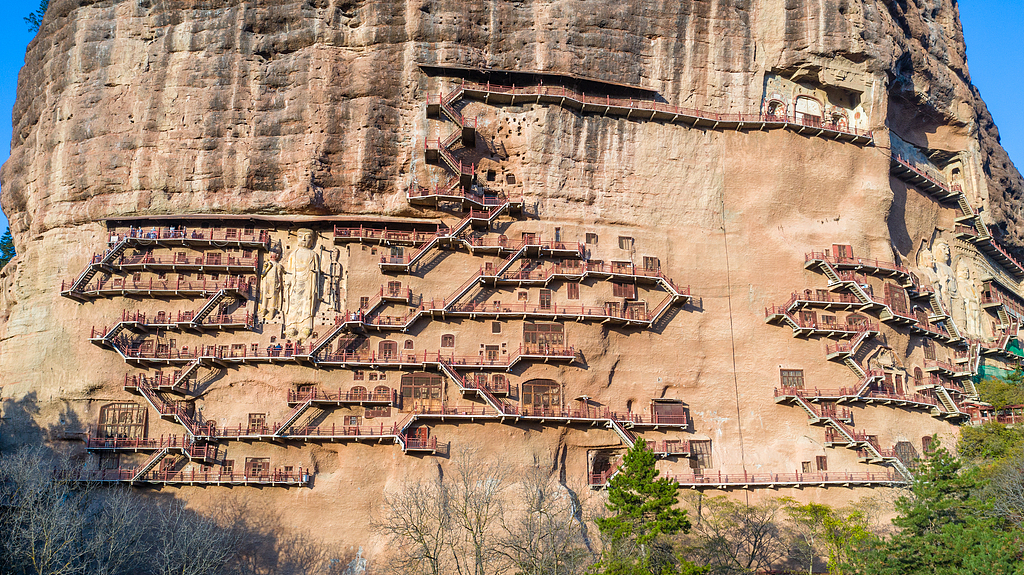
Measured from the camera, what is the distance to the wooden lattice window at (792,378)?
40625 millimetres

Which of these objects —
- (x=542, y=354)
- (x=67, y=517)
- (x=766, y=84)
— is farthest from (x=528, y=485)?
(x=766, y=84)

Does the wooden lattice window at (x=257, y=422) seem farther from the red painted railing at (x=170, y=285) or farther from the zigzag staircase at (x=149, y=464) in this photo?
the red painted railing at (x=170, y=285)

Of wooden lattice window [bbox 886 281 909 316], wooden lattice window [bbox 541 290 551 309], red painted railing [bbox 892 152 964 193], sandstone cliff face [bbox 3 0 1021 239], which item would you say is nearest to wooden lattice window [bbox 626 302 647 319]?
wooden lattice window [bbox 541 290 551 309]

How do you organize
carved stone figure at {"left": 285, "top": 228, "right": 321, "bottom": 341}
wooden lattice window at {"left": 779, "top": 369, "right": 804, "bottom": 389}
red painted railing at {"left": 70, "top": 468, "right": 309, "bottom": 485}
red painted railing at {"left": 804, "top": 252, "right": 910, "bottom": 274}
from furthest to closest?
red painted railing at {"left": 804, "top": 252, "right": 910, "bottom": 274} < wooden lattice window at {"left": 779, "top": 369, "right": 804, "bottom": 389} < carved stone figure at {"left": 285, "top": 228, "right": 321, "bottom": 341} < red painted railing at {"left": 70, "top": 468, "right": 309, "bottom": 485}

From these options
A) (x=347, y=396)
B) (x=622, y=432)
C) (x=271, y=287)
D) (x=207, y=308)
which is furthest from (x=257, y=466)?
(x=622, y=432)

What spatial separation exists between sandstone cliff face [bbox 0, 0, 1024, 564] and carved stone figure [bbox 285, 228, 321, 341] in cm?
91

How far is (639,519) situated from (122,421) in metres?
24.6

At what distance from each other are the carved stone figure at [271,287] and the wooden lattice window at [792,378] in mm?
25521

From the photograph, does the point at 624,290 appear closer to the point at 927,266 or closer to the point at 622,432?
the point at 622,432

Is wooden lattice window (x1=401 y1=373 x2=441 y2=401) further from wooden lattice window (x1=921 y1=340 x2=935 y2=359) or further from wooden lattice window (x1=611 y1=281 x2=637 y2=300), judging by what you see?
wooden lattice window (x1=921 y1=340 x2=935 y2=359)

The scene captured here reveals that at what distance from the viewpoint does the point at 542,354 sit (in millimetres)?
38500

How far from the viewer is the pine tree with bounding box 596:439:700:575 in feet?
95.7

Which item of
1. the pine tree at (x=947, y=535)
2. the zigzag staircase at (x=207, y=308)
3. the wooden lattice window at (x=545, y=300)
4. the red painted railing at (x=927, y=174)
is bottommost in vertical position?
the pine tree at (x=947, y=535)

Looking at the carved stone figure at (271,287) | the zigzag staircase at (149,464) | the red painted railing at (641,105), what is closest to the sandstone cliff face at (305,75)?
the red painted railing at (641,105)
